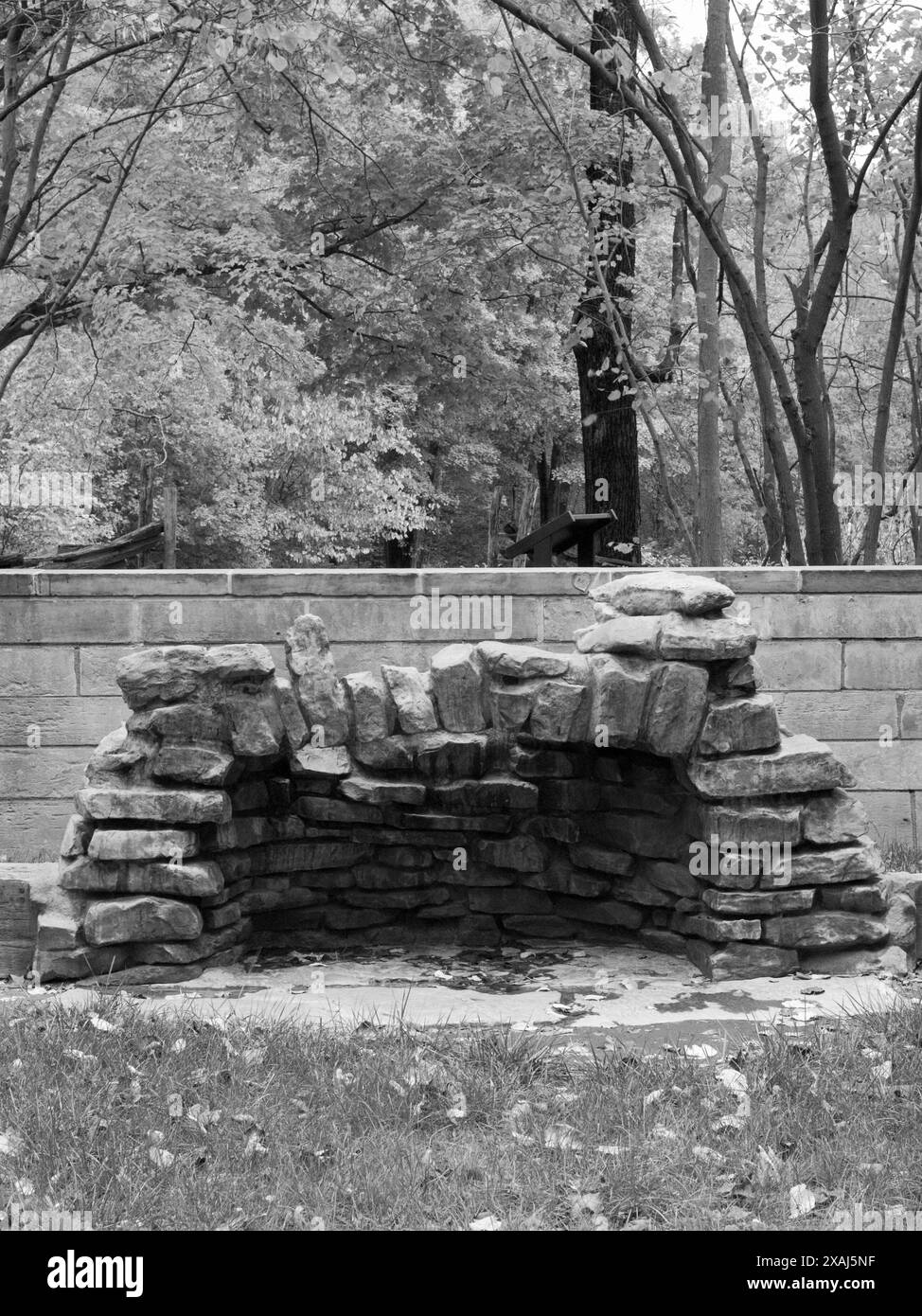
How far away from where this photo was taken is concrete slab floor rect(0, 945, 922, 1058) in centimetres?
510

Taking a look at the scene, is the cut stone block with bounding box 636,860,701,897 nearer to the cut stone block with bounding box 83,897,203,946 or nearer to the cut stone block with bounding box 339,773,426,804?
the cut stone block with bounding box 339,773,426,804

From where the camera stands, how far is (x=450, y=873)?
711 cm

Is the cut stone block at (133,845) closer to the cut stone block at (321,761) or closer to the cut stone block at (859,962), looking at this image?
the cut stone block at (321,761)

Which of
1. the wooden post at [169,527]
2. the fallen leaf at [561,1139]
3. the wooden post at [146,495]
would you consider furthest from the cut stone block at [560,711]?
the wooden post at [146,495]

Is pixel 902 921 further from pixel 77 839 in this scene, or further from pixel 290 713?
pixel 77 839

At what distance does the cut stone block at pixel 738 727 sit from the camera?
602cm

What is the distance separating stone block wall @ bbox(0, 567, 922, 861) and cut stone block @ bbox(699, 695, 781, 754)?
2.57 metres

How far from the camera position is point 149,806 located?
6.00 meters

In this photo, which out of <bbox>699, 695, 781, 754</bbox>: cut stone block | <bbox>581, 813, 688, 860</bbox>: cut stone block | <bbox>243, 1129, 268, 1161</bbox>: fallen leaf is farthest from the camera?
<bbox>581, 813, 688, 860</bbox>: cut stone block

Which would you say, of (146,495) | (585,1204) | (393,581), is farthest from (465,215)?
(146,495)

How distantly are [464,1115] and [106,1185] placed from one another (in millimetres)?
1100

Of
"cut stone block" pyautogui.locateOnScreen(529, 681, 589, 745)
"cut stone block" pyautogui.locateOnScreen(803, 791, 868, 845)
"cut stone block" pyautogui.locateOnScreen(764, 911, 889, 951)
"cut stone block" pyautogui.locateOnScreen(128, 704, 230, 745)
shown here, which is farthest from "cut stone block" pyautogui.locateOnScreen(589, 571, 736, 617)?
"cut stone block" pyautogui.locateOnScreen(128, 704, 230, 745)

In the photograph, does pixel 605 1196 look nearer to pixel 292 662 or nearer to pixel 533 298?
pixel 292 662

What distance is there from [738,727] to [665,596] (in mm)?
694
